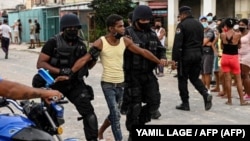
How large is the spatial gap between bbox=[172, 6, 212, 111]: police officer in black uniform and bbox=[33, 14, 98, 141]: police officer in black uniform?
10.7 ft

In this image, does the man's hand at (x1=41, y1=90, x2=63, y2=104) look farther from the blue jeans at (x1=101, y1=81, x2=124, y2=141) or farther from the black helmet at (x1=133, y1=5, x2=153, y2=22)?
the black helmet at (x1=133, y1=5, x2=153, y2=22)

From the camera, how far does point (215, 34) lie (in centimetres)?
1045

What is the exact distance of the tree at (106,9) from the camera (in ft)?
72.9

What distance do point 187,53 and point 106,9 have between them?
1444 centimetres

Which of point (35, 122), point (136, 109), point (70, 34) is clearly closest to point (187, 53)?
point (136, 109)

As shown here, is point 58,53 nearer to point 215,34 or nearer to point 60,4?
point 215,34

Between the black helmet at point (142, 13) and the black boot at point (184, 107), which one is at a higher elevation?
the black helmet at point (142, 13)

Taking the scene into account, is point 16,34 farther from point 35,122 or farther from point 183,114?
point 35,122

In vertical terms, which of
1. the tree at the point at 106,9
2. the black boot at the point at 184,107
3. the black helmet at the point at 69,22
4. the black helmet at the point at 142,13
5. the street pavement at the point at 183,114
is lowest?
the street pavement at the point at 183,114

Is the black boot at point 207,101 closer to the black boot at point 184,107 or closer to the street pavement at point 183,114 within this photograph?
the street pavement at point 183,114

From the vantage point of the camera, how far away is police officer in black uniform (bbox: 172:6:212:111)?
8203 mm

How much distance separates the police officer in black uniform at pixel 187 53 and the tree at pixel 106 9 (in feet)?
46.0

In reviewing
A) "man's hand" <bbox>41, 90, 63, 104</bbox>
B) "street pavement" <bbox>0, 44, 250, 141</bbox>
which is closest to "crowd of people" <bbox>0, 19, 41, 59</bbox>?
"street pavement" <bbox>0, 44, 250, 141</bbox>

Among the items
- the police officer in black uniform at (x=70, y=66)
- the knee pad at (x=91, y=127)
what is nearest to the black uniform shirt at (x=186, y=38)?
the police officer in black uniform at (x=70, y=66)
